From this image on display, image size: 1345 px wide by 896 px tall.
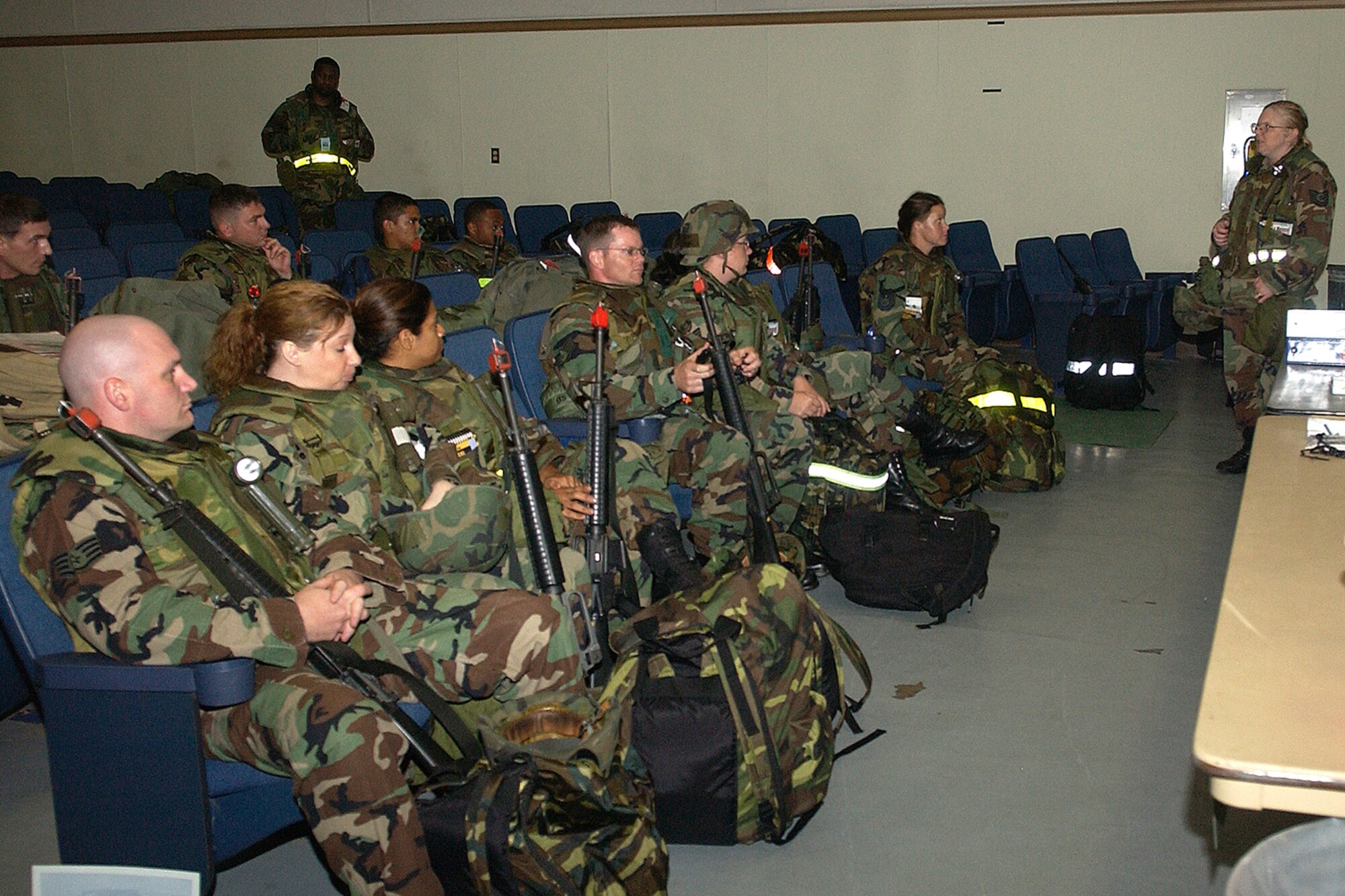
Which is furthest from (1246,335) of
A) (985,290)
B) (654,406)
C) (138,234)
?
(138,234)

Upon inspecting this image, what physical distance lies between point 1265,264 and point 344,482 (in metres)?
4.14

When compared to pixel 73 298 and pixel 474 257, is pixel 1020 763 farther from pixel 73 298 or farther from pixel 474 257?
pixel 474 257

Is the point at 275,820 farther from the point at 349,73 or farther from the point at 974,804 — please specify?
the point at 349,73

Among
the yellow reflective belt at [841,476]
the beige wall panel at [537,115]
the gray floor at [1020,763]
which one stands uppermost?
the beige wall panel at [537,115]

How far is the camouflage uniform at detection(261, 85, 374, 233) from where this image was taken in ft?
26.9

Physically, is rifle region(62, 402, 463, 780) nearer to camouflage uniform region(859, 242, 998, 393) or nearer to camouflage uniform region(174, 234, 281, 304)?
camouflage uniform region(174, 234, 281, 304)

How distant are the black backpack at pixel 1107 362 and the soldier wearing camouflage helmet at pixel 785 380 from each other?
6.80 ft

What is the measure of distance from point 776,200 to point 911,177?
110cm

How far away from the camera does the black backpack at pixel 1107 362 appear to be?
6.16 metres

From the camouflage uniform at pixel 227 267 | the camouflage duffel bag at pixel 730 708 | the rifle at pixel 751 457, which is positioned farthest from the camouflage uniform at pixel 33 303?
the camouflage duffel bag at pixel 730 708

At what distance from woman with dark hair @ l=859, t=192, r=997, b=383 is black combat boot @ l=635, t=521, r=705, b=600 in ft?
6.77

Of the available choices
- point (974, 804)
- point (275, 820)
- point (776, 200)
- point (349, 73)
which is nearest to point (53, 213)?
point (349, 73)

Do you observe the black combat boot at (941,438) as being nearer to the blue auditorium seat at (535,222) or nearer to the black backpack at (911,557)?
the black backpack at (911,557)

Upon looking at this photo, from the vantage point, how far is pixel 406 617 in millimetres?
2195
